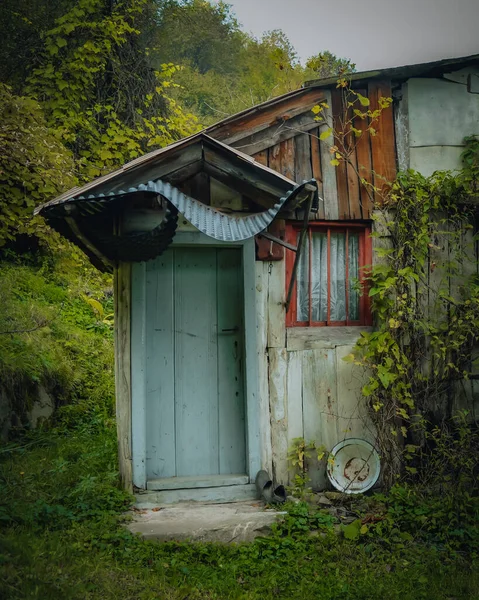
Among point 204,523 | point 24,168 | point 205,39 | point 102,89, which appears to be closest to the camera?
point 204,523

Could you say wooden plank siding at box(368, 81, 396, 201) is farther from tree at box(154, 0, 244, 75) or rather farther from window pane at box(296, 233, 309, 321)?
tree at box(154, 0, 244, 75)

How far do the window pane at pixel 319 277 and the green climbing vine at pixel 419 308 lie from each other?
456 mm

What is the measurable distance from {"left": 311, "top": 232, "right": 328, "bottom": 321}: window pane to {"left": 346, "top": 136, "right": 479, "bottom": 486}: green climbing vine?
0.46 meters

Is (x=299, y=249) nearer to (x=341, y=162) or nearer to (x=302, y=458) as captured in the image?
(x=341, y=162)

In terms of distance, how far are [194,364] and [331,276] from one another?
1643 millimetres

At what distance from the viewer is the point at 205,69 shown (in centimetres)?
1856

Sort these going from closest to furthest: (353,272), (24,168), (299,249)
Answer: (299,249), (353,272), (24,168)

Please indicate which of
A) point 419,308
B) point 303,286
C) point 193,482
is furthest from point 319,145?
point 193,482

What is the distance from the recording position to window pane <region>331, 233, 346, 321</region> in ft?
19.1

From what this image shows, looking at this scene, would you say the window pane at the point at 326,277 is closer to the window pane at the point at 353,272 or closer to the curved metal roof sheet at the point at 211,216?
the window pane at the point at 353,272

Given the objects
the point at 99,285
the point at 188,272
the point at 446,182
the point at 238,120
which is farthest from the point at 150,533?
the point at 99,285

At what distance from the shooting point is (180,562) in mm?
4164

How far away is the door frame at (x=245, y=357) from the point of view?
524 cm

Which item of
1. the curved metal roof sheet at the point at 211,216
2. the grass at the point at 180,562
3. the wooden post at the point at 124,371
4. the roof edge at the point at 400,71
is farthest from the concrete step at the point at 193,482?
the roof edge at the point at 400,71
